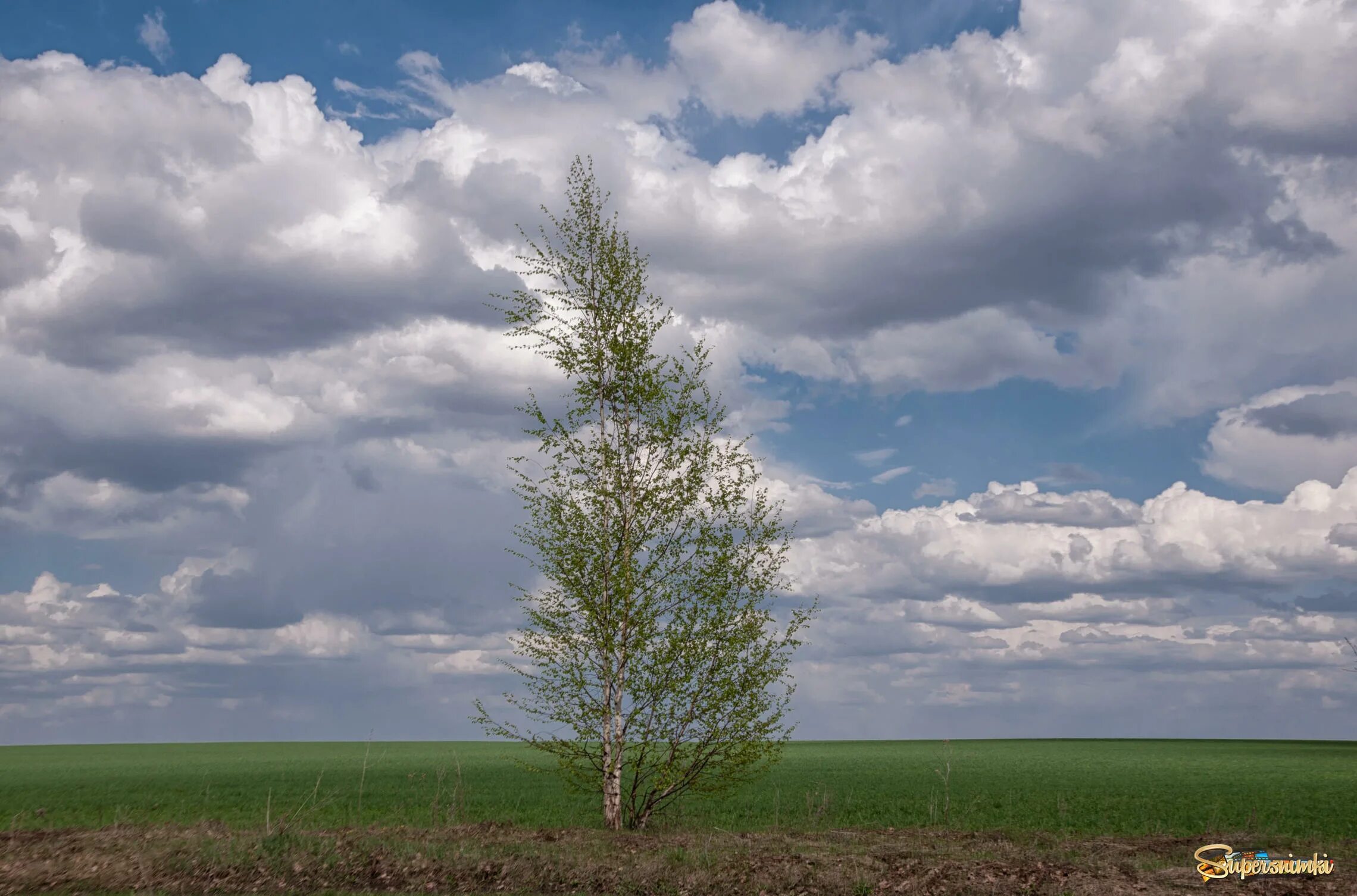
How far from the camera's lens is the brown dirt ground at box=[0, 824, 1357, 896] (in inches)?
659

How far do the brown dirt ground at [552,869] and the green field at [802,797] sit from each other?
2529mm

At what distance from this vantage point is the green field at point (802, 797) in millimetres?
30141

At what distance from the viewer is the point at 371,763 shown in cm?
7512

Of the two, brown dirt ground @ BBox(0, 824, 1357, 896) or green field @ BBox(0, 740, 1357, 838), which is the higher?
brown dirt ground @ BBox(0, 824, 1357, 896)

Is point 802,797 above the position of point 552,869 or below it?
below

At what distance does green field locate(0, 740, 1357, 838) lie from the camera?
30.1m

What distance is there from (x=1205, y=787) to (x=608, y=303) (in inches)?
1516

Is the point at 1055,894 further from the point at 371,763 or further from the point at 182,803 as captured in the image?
the point at 371,763

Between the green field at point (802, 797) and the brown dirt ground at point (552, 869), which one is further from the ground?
the brown dirt ground at point (552, 869)

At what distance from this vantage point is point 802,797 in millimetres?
39625

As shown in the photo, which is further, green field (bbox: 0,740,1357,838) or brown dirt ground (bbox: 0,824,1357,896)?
green field (bbox: 0,740,1357,838)

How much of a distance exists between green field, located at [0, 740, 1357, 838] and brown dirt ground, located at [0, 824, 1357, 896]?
2529 millimetres

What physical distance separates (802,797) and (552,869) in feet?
78.5

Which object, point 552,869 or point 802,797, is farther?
point 802,797
